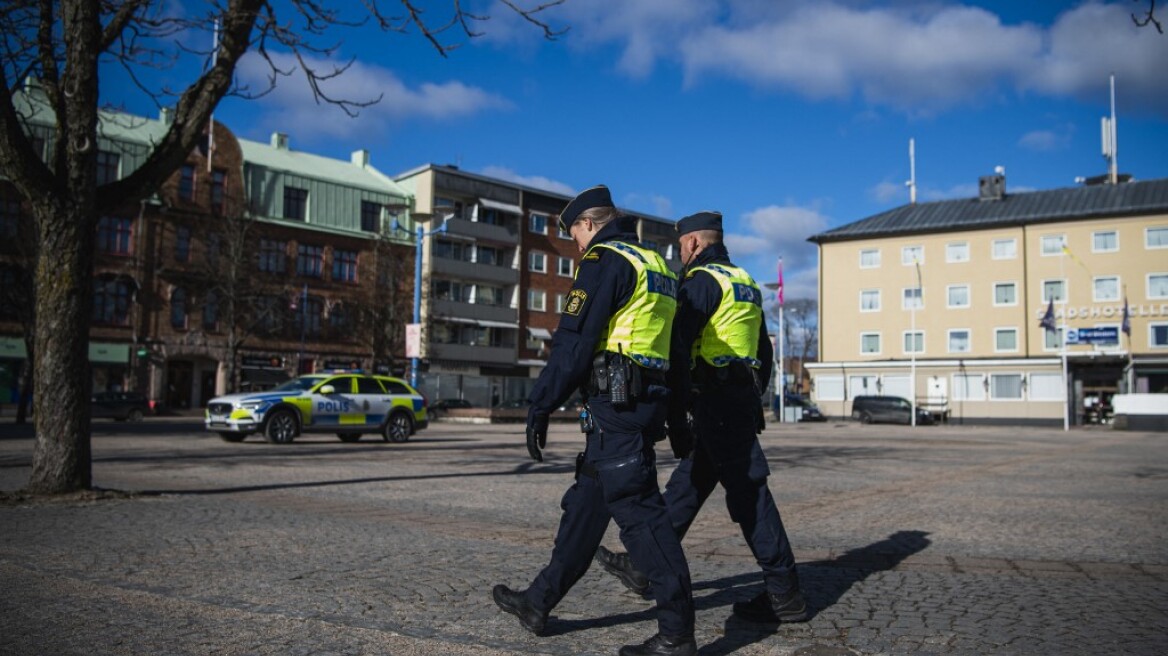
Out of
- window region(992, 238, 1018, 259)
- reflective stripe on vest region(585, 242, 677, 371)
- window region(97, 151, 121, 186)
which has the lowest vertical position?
reflective stripe on vest region(585, 242, 677, 371)

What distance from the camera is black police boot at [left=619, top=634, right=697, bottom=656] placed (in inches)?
140

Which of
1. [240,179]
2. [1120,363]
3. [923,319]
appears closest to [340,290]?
[240,179]

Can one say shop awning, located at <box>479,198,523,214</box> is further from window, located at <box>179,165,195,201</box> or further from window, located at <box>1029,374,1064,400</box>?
window, located at <box>1029,374,1064,400</box>

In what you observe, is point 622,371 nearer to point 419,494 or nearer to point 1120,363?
point 419,494

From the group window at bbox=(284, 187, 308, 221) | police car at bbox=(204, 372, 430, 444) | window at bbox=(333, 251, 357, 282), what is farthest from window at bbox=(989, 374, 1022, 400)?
police car at bbox=(204, 372, 430, 444)

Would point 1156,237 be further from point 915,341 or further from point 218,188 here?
point 218,188

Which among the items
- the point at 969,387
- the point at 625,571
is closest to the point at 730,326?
the point at 625,571

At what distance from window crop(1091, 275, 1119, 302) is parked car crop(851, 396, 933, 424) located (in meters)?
13.0

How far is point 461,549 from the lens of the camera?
241 inches

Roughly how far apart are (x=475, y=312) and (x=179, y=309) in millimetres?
19000

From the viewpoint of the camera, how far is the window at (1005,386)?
188 ft

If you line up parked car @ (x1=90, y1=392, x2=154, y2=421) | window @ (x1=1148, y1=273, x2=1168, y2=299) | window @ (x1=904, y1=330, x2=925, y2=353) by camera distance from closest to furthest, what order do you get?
1. parked car @ (x1=90, y1=392, x2=154, y2=421)
2. window @ (x1=1148, y1=273, x2=1168, y2=299)
3. window @ (x1=904, y1=330, x2=925, y2=353)

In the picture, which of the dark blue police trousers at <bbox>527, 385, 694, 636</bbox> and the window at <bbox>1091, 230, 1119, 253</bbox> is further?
the window at <bbox>1091, 230, 1119, 253</bbox>

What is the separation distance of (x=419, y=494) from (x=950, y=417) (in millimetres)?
54855
